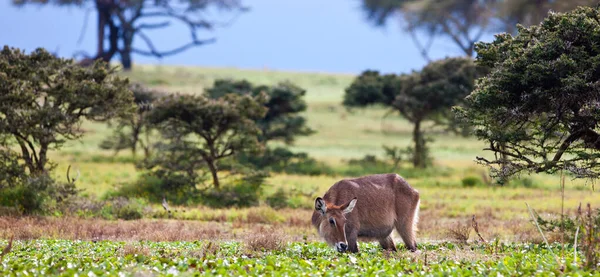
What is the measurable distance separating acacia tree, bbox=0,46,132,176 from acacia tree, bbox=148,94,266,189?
309 centimetres

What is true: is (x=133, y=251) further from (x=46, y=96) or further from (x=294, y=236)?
(x=46, y=96)

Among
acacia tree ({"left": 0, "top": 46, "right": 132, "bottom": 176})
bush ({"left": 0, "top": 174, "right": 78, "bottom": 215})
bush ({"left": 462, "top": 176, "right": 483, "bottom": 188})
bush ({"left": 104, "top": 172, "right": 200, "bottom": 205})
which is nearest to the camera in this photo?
bush ({"left": 0, "top": 174, "right": 78, "bottom": 215})

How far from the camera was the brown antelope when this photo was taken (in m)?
13.3

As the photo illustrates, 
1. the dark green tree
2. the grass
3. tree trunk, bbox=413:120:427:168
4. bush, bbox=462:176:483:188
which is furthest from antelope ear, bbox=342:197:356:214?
tree trunk, bbox=413:120:427:168

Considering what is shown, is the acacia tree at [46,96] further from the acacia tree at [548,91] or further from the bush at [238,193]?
the acacia tree at [548,91]

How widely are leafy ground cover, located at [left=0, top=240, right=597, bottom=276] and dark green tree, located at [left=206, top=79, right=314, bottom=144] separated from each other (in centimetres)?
2837

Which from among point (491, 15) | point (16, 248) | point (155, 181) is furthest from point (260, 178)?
point (491, 15)

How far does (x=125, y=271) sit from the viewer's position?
11.2 m

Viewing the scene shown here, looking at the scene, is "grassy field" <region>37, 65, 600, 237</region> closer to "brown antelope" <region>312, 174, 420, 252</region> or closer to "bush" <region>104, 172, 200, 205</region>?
"bush" <region>104, 172, 200, 205</region>

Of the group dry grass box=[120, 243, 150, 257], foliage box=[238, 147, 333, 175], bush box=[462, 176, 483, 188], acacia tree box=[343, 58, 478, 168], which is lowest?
foliage box=[238, 147, 333, 175]

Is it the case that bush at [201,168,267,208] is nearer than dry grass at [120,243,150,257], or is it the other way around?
dry grass at [120,243,150,257]

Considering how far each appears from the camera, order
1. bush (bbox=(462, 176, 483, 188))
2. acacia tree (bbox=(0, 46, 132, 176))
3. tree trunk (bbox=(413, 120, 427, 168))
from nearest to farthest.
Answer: acacia tree (bbox=(0, 46, 132, 176))
bush (bbox=(462, 176, 483, 188))
tree trunk (bbox=(413, 120, 427, 168))

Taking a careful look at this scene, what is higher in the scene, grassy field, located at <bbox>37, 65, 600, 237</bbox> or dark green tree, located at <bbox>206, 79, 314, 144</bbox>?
dark green tree, located at <bbox>206, 79, 314, 144</bbox>

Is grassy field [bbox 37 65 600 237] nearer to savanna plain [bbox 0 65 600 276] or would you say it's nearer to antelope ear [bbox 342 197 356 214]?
savanna plain [bbox 0 65 600 276]
